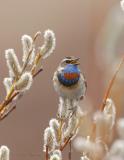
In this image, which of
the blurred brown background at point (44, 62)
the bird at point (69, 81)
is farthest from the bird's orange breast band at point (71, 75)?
the blurred brown background at point (44, 62)

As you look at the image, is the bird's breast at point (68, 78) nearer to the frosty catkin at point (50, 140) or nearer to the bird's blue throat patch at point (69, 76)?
the bird's blue throat patch at point (69, 76)

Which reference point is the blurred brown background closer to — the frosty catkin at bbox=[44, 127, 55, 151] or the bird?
the bird

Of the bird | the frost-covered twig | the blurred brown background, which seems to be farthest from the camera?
the blurred brown background

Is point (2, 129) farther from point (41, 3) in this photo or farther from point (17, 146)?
point (41, 3)

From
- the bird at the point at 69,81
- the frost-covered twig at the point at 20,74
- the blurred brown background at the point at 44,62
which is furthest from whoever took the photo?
the blurred brown background at the point at 44,62

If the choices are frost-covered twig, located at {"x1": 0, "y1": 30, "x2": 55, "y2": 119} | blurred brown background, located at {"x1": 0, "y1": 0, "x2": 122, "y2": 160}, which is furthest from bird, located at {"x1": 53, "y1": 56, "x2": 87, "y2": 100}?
blurred brown background, located at {"x1": 0, "y1": 0, "x2": 122, "y2": 160}

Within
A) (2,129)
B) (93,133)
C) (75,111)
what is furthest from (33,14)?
(93,133)

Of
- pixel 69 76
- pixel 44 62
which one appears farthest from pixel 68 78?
pixel 44 62

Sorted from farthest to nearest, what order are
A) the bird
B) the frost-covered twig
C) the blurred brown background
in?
the blurred brown background < the bird < the frost-covered twig
